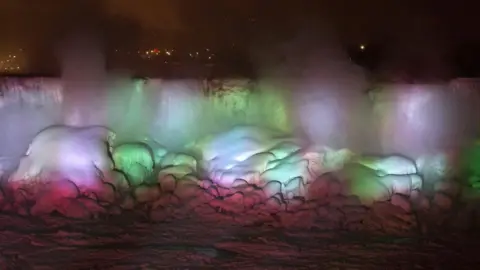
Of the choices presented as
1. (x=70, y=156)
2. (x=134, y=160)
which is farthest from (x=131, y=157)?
(x=70, y=156)

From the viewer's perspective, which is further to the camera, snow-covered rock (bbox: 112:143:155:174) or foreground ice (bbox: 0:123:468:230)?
snow-covered rock (bbox: 112:143:155:174)

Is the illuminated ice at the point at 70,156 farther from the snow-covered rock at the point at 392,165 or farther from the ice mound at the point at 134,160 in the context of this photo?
the snow-covered rock at the point at 392,165

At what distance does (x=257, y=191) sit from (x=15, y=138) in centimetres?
56

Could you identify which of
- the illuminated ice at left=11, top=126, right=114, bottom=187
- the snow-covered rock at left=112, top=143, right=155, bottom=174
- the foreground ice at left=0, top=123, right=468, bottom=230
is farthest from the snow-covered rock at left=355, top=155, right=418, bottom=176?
the illuminated ice at left=11, top=126, right=114, bottom=187

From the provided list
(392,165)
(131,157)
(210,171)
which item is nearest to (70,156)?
(131,157)

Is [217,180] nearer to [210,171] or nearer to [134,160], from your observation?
[210,171]

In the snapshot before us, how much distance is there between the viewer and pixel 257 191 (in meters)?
1.45

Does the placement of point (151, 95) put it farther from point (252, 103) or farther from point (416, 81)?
point (416, 81)

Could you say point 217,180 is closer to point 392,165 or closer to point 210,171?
point 210,171

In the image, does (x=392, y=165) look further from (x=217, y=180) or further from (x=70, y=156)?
(x=70, y=156)

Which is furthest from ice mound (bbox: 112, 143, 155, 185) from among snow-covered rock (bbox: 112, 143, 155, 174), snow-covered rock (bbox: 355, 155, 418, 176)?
snow-covered rock (bbox: 355, 155, 418, 176)

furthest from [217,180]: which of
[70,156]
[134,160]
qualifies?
[70,156]

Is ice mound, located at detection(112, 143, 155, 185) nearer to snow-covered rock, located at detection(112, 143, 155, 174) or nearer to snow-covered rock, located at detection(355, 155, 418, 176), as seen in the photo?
snow-covered rock, located at detection(112, 143, 155, 174)

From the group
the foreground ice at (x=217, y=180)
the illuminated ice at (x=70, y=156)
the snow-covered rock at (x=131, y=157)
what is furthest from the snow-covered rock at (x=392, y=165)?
the illuminated ice at (x=70, y=156)
